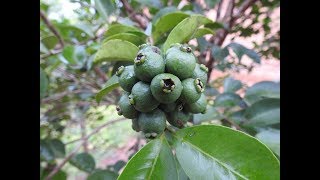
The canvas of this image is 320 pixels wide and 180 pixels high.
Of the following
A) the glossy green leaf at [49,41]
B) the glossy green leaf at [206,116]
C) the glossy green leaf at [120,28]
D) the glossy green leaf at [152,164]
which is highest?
the glossy green leaf at [49,41]

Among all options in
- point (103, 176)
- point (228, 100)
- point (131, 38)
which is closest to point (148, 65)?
point (131, 38)

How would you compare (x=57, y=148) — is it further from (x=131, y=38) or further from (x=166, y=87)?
(x=166, y=87)

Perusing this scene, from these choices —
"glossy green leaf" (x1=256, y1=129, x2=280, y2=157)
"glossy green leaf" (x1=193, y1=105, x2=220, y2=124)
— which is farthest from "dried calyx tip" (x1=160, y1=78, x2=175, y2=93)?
"glossy green leaf" (x1=193, y1=105, x2=220, y2=124)

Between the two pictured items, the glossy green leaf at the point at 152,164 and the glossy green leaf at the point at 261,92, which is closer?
the glossy green leaf at the point at 152,164

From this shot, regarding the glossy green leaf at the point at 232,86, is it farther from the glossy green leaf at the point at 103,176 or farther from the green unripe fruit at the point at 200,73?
the green unripe fruit at the point at 200,73

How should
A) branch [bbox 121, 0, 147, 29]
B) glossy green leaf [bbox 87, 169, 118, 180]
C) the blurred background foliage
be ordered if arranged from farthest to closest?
branch [bbox 121, 0, 147, 29], glossy green leaf [bbox 87, 169, 118, 180], the blurred background foliage

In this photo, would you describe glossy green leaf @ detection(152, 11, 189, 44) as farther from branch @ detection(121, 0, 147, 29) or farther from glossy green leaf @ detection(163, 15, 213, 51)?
branch @ detection(121, 0, 147, 29)

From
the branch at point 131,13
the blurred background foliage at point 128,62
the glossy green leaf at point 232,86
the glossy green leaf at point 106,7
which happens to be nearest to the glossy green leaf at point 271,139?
the blurred background foliage at point 128,62
